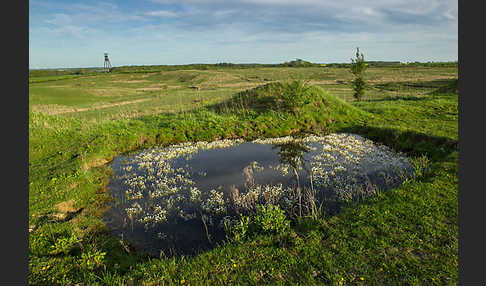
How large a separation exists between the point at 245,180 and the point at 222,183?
1.39 metres

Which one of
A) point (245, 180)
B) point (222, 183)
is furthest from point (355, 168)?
point (222, 183)

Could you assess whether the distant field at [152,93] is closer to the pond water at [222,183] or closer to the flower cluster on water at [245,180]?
the pond water at [222,183]

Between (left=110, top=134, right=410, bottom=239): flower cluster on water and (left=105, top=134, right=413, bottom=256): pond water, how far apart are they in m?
0.05

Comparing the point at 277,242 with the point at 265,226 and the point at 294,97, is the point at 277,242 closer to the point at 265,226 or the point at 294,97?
the point at 265,226

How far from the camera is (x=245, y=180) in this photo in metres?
13.3

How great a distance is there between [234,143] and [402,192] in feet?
45.3

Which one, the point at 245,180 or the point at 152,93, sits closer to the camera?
the point at 245,180

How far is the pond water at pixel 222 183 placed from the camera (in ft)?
30.7

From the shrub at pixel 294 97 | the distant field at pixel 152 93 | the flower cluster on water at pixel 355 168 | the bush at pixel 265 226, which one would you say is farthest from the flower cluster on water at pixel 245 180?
the distant field at pixel 152 93

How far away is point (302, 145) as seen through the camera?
1991 centimetres

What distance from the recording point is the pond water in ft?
30.7

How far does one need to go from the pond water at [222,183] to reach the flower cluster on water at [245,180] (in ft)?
0.15

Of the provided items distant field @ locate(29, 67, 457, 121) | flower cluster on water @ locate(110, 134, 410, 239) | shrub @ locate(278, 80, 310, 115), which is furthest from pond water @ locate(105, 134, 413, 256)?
distant field @ locate(29, 67, 457, 121)

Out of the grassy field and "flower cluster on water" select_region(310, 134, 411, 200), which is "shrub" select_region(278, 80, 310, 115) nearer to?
"flower cluster on water" select_region(310, 134, 411, 200)
